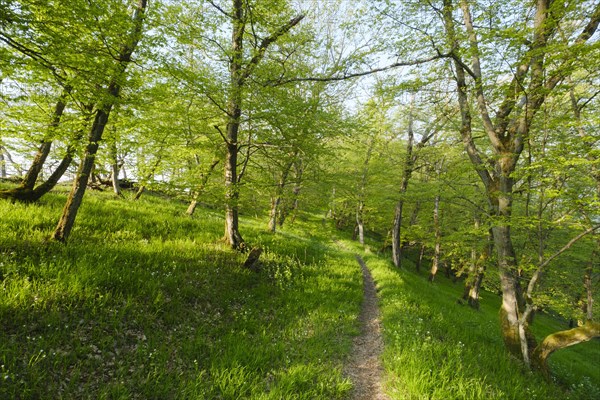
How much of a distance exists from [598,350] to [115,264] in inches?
1083

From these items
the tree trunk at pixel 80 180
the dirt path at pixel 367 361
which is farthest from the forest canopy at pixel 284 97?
the dirt path at pixel 367 361

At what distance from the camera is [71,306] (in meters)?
4.25

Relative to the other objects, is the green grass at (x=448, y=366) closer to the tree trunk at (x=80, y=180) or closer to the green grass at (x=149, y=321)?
the green grass at (x=149, y=321)

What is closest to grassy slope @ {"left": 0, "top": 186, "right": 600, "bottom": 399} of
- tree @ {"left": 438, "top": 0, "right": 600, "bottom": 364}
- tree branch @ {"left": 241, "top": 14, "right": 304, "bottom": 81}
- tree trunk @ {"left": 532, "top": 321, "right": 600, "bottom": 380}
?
tree trunk @ {"left": 532, "top": 321, "right": 600, "bottom": 380}

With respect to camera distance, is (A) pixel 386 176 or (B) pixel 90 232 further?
(A) pixel 386 176

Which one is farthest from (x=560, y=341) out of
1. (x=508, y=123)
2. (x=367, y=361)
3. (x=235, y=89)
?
(x=235, y=89)

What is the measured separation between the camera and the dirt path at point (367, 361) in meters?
4.31

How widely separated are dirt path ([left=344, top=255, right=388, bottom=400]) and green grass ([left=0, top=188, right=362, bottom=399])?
26 cm

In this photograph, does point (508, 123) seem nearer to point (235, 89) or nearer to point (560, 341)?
point (560, 341)

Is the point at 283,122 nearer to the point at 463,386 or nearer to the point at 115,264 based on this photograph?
the point at 115,264

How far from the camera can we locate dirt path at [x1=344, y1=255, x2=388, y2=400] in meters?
4.31

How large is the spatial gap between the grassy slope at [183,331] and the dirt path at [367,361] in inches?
9.2

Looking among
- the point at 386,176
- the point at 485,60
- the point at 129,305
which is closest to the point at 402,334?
the point at 129,305

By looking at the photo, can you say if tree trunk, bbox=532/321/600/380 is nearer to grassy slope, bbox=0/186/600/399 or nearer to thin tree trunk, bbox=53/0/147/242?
grassy slope, bbox=0/186/600/399
